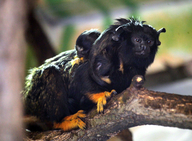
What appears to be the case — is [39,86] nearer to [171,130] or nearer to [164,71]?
[171,130]

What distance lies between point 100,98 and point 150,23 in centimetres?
333

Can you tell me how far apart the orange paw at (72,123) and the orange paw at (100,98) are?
214 millimetres

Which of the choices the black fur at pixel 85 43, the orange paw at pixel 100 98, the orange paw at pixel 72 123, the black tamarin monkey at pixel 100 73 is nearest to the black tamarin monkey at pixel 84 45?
the black fur at pixel 85 43

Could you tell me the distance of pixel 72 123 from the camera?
95.0 inches

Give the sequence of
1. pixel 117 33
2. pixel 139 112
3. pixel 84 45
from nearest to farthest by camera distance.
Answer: pixel 139 112 → pixel 117 33 → pixel 84 45

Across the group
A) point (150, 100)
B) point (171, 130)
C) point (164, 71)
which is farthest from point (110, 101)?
point (164, 71)

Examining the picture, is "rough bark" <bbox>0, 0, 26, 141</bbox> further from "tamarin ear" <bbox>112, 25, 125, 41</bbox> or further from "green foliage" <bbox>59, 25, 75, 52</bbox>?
"green foliage" <bbox>59, 25, 75, 52</bbox>

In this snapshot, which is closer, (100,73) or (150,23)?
(100,73)

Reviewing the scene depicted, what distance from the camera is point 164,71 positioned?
16.5ft

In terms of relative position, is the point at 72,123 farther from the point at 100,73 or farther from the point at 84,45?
the point at 84,45

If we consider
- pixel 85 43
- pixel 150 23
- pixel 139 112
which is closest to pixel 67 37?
pixel 150 23

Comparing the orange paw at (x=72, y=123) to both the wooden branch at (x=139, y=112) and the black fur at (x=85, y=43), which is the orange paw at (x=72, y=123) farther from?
the black fur at (x=85, y=43)

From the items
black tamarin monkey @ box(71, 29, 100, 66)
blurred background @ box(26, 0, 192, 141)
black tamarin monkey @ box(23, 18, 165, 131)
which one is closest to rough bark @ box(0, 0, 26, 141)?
black tamarin monkey @ box(23, 18, 165, 131)

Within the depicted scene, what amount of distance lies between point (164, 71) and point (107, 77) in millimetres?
2790
